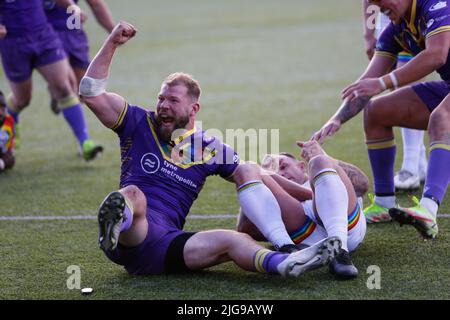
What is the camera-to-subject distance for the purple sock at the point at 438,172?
5.08 m

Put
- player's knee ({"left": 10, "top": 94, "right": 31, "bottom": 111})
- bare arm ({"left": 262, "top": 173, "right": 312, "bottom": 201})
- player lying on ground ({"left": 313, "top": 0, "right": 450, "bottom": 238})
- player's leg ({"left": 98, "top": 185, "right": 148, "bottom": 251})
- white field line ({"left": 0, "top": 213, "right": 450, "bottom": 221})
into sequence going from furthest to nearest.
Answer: player's knee ({"left": 10, "top": 94, "right": 31, "bottom": 111}), white field line ({"left": 0, "top": 213, "right": 450, "bottom": 221}), bare arm ({"left": 262, "top": 173, "right": 312, "bottom": 201}), player lying on ground ({"left": 313, "top": 0, "right": 450, "bottom": 238}), player's leg ({"left": 98, "top": 185, "right": 148, "bottom": 251})

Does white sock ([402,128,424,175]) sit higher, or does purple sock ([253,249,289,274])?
white sock ([402,128,424,175])

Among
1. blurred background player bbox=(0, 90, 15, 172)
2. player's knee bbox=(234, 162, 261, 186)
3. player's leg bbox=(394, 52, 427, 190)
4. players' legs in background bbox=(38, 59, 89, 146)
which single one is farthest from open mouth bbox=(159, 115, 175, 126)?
players' legs in background bbox=(38, 59, 89, 146)

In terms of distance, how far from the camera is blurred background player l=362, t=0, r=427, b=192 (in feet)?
21.9

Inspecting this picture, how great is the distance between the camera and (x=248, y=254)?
14.7ft

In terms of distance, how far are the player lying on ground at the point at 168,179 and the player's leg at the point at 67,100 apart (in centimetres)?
354

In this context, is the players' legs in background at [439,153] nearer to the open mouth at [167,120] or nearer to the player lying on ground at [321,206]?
the player lying on ground at [321,206]

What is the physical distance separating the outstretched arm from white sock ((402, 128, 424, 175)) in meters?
2.91

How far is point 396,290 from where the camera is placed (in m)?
4.32

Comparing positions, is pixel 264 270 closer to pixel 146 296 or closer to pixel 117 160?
pixel 146 296

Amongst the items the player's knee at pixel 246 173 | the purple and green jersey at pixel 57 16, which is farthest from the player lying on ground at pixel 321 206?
the purple and green jersey at pixel 57 16

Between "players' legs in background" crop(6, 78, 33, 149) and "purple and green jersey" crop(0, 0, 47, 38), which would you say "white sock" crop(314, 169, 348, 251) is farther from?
"players' legs in background" crop(6, 78, 33, 149)

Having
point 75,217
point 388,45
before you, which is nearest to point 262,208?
point 388,45
